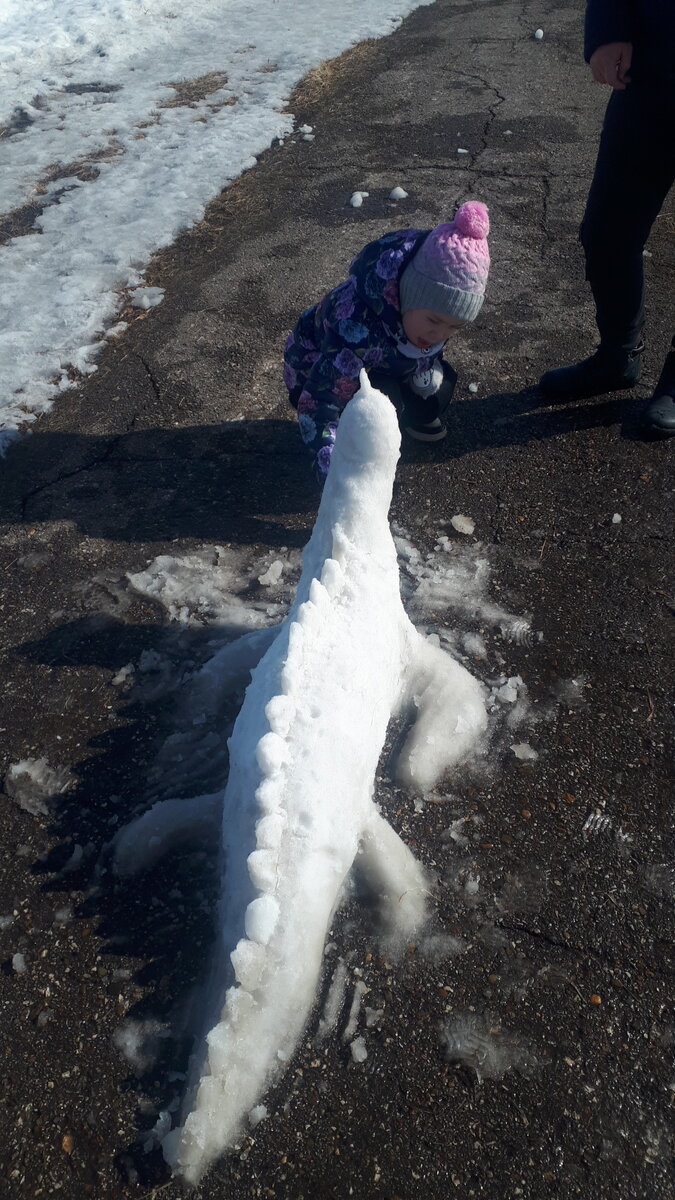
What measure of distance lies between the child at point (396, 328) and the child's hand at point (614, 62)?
74cm

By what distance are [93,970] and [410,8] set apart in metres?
11.3

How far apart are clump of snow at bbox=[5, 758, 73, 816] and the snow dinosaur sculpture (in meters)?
0.36

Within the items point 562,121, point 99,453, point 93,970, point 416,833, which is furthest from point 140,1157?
point 562,121

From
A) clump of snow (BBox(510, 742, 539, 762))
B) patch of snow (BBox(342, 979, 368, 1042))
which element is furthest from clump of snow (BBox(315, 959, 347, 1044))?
clump of snow (BBox(510, 742, 539, 762))

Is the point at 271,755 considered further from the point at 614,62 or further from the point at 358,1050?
the point at 614,62

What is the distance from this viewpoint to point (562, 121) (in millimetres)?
7227

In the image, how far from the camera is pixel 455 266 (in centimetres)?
324

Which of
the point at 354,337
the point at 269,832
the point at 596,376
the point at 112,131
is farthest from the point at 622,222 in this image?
the point at 112,131

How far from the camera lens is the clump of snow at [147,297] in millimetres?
5238

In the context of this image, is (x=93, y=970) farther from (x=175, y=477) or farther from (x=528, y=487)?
(x=528, y=487)

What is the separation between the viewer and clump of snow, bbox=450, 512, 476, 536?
3.65 m

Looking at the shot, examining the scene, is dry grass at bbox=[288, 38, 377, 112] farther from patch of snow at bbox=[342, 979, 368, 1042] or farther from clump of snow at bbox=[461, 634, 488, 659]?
patch of snow at bbox=[342, 979, 368, 1042]

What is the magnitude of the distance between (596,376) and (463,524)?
3.97 ft

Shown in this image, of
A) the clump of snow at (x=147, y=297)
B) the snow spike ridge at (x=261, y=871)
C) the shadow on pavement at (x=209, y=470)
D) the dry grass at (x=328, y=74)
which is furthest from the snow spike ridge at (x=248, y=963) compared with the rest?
the dry grass at (x=328, y=74)
